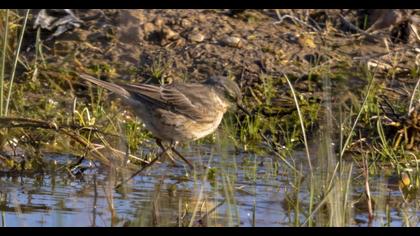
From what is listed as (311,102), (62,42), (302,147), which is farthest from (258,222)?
(62,42)

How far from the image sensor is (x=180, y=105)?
900 centimetres

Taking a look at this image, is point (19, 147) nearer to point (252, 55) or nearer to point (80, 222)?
point (80, 222)

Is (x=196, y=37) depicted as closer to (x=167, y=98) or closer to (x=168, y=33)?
(x=168, y=33)

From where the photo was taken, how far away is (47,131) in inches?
333

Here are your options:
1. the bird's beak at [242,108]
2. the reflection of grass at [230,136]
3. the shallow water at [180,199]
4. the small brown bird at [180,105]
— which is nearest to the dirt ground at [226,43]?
the reflection of grass at [230,136]

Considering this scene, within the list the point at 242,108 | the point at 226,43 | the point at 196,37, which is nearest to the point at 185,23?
the point at 196,37

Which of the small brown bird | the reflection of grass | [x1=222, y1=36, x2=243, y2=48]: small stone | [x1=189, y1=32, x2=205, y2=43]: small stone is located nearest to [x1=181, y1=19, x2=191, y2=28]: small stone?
[x1=189, y1=32, x2=205, y2=43]: small stone

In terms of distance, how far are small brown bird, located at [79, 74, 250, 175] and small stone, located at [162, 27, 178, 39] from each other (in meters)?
1.78

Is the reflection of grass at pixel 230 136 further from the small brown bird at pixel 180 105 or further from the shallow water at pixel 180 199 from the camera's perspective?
the small brown bird at pixel 180 105

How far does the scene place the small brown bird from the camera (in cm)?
873

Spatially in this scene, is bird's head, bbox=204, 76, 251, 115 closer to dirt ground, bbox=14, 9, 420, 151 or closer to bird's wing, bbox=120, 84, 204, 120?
bird's wing, bbox=120, 84, 204, 120

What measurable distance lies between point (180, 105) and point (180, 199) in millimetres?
1675

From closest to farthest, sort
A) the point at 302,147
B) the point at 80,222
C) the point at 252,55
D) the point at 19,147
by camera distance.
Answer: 1. the point at 80,222
2. the point at 19,147
3. the point at 302,147
4. the point at 252,55

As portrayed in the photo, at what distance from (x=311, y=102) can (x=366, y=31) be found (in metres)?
1.37
